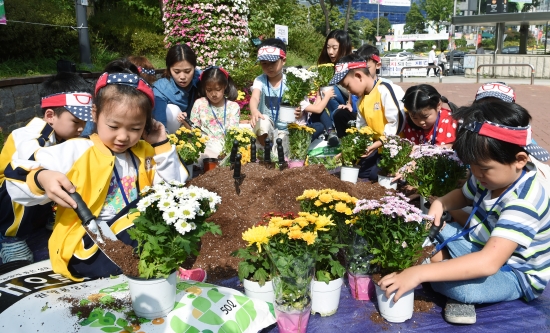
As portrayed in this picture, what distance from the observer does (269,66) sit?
5289 millimetres

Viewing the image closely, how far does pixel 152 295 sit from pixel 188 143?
2.67 m

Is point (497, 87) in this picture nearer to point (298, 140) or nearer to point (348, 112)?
→ point (298, 140)

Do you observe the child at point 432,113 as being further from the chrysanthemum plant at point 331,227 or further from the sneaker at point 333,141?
the chrysanthemum plant at point 331,227

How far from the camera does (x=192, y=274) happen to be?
2.67 metres

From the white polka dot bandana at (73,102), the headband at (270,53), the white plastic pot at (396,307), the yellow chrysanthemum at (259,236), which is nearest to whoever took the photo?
the yellow chrysanthemum at (259,236)

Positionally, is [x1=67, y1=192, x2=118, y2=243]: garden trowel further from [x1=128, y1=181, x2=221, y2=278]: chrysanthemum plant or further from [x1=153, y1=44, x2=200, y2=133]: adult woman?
[x1=153, y1=44, x2=200, y2=133]: adult woman

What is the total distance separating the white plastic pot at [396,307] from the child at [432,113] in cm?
188

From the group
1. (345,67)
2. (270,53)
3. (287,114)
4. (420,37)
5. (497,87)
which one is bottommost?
(287,114)

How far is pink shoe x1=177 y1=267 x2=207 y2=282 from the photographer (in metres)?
2.64

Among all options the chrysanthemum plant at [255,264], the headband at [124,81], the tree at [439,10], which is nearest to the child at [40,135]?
the headband at [124,81]

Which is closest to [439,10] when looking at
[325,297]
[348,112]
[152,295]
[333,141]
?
[348,112]

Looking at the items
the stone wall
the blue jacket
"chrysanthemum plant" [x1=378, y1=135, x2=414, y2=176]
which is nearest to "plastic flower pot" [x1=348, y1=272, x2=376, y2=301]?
"chrysanthemum plant" [x1=378, y1=135, x2=414, y2=176]

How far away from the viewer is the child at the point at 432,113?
385cm

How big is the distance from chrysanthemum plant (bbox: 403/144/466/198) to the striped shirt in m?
0.88
